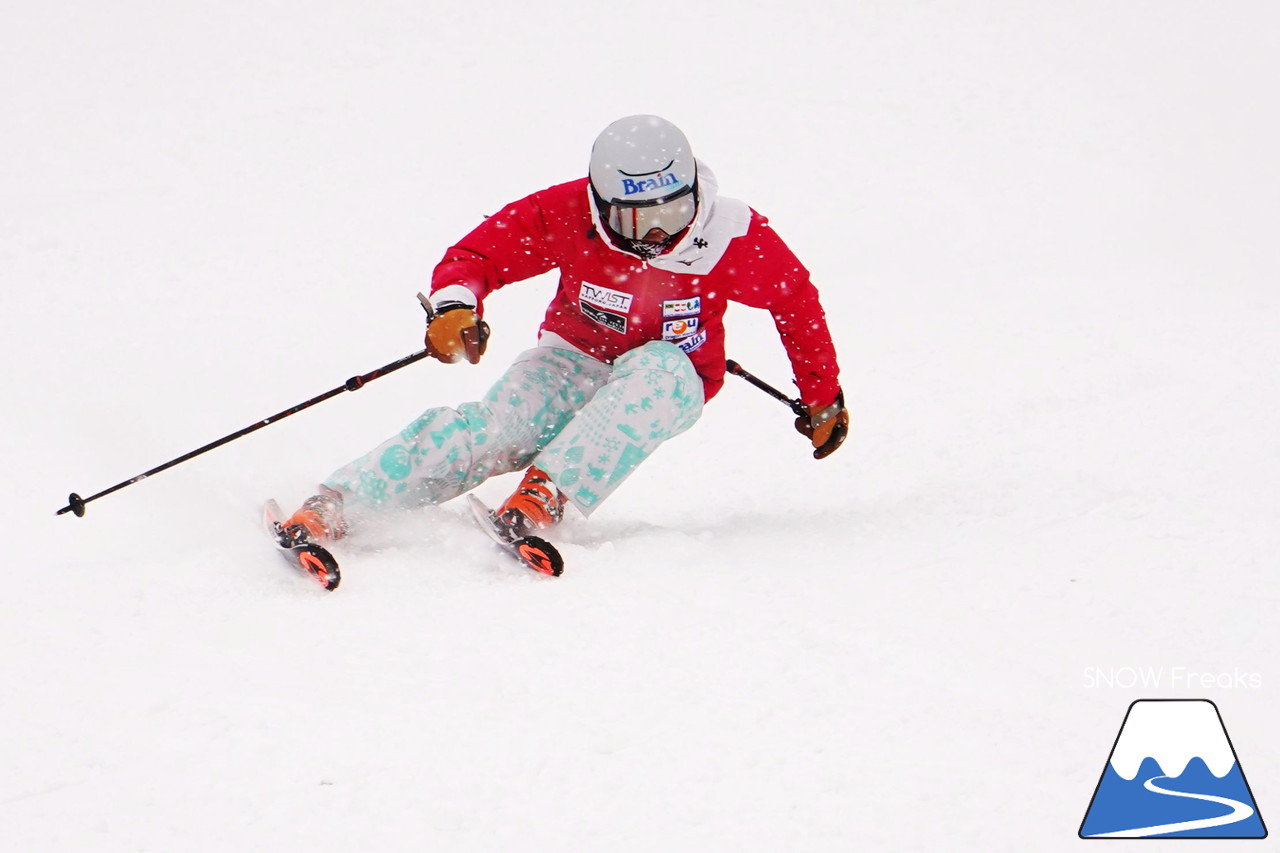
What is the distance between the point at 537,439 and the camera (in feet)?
12.7

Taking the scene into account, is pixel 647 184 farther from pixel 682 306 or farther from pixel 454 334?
pixel 454 334

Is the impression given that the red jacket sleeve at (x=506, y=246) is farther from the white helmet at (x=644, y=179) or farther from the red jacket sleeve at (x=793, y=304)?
the red jacket sleeve at (x=793, y=304)

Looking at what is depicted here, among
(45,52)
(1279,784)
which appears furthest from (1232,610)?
(45,52)

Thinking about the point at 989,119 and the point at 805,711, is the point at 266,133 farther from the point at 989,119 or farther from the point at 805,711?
the point at 805,711

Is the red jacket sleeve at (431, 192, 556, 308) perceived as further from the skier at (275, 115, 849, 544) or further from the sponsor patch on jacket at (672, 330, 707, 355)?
the sponsor patch on jacket at (672, 330, 707, 355)

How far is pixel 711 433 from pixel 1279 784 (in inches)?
141

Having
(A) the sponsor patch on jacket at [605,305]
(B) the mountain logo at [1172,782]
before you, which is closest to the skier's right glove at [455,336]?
(A) the sponsor patch on jacket at [605,305]

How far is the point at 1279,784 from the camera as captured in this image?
2115 millimetres

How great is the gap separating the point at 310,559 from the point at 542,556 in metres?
0.60

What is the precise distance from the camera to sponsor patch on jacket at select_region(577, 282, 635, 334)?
3.86 meters

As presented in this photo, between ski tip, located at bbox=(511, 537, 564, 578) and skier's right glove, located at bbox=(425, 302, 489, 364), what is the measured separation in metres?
0.66

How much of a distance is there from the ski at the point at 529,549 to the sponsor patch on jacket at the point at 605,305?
0.85m

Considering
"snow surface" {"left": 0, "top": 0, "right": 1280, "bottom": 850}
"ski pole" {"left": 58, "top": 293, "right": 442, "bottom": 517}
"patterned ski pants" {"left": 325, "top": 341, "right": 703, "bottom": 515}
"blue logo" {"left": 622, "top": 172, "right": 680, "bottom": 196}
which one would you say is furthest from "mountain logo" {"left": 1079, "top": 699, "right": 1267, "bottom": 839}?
"ski pole" {"left": 58, "top": 293, "right": 442, "bottom": 517}
